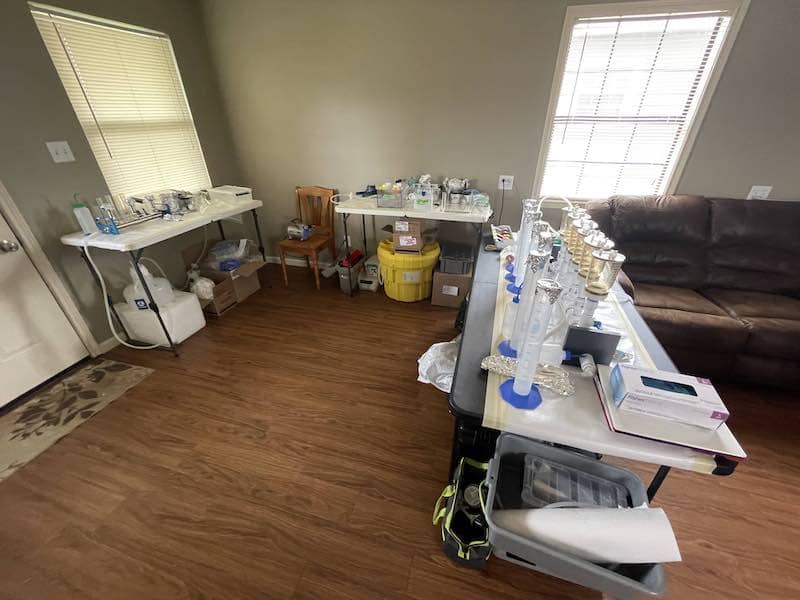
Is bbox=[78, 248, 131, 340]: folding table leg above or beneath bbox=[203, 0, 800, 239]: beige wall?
beneath

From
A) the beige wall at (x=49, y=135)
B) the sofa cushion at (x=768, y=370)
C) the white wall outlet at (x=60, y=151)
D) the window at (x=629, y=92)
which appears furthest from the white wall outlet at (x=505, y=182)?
the white wall outlet at (x=60, y=151)

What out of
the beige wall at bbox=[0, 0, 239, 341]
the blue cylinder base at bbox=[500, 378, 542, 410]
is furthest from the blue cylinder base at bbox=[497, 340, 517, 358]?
the beige wall at bbox=[0, 0, 239, 341]

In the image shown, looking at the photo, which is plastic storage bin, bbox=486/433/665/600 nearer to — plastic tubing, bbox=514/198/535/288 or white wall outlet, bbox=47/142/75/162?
plastic tubing, bbox=514/198/535/288

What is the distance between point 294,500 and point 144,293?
171cm

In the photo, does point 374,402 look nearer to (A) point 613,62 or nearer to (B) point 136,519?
(B) point 136,519

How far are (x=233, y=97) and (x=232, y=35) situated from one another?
0.46 metres

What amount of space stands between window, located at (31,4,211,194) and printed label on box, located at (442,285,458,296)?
95.6 inches

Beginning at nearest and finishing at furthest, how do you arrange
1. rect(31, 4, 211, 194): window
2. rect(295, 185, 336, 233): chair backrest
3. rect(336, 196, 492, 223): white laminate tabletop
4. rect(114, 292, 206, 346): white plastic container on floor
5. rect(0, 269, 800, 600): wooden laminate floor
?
1. rect(0, 269, 800, 600): wooden laminate floor
2. rect(31, 4, 211, 194): window
3. rect(114, 292, 206, 346): white plastic container on floor
4. rect(336, 196, 492, 223): white laminate tabletop
5. rect(295, 185, 336, 233): chair backrest

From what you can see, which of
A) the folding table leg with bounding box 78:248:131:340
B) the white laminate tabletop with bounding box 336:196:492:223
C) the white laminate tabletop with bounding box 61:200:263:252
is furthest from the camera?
the white laminate tabletop with bounding box 336:196:492:223

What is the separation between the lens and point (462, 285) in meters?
2.59

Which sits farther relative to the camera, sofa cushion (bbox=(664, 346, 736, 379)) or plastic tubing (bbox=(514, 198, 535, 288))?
sofa cushion (bbox=(664, 346, 736, 379))

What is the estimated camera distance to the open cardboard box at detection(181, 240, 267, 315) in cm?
260

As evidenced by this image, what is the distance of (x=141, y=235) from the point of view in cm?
194

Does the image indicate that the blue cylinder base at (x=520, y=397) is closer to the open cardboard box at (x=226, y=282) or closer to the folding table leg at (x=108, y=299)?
the open cardboard box at (x=226, y=282)
